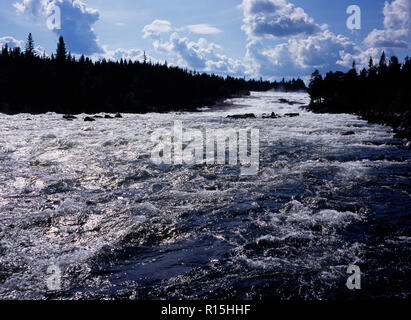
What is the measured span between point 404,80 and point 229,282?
7551 cm

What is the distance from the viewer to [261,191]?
9.77 meters

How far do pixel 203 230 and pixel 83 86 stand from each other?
79.6m

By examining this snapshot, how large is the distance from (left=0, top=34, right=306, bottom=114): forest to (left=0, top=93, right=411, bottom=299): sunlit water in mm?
58192

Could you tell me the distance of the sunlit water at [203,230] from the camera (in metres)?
4.91

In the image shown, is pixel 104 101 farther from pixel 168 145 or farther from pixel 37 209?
pixel 37 209

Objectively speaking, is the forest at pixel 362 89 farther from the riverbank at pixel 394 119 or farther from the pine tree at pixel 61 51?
the pine tree at pixel 61 51

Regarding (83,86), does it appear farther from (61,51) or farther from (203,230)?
(203,230)

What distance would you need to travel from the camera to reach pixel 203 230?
6.98 m

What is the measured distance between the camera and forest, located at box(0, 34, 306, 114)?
6816 centimetres

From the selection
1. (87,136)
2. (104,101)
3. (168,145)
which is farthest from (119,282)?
(104,101)

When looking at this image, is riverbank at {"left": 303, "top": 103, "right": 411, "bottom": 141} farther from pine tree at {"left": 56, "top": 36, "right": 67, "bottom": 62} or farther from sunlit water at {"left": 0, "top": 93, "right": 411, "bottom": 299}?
pine tree at {"left": 56, "top": 36, "right": 67, "bottom": 62}

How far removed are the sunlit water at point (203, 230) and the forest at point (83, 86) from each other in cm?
5819

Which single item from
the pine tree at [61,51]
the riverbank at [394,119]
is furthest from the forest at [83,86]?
the riverbank at [394,119]
